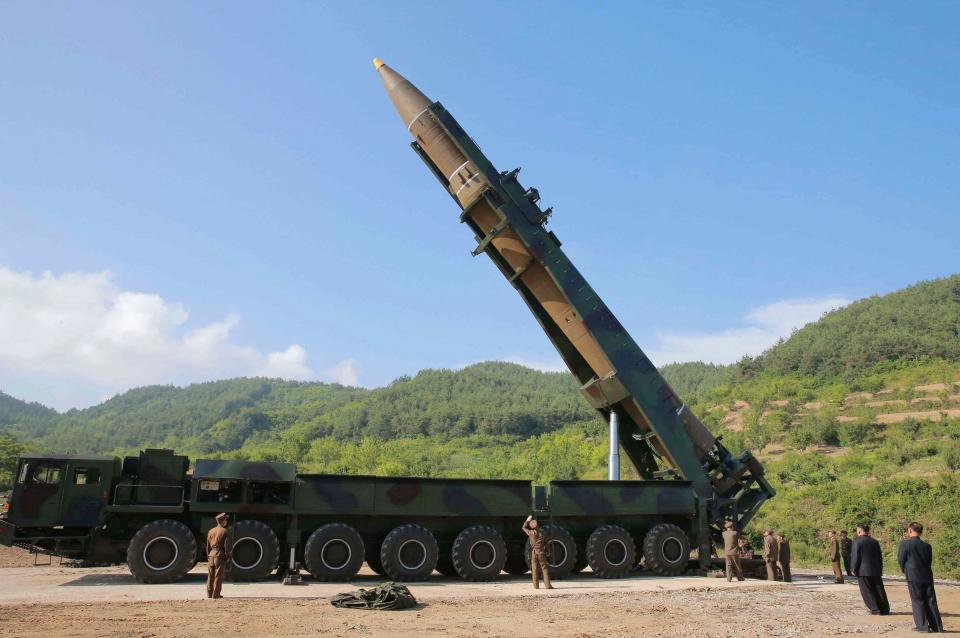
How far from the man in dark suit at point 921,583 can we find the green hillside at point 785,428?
9779 mm

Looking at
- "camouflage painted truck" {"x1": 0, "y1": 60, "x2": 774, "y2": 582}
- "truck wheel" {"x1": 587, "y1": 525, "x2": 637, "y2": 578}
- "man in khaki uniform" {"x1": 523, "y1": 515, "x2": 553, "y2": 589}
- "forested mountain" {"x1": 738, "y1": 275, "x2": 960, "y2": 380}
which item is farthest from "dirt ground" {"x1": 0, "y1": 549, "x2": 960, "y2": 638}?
"forested mountain" {"x1": 738, "y1": 275, "x2": 960, "y2": 380}

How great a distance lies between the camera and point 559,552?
11.8 meters

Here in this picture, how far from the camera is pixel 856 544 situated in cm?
800

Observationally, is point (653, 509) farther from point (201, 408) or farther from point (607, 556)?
point (201, 408)

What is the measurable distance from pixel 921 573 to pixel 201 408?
368ft

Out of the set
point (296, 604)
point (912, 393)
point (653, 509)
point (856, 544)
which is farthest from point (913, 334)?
point (296, 604)

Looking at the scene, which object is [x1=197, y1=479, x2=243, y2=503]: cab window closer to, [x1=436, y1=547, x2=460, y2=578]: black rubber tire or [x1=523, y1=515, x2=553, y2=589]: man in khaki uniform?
[x1=436, y1=547, x2=460, y2=578]: black rubber tire

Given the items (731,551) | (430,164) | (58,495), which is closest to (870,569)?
(731,551)

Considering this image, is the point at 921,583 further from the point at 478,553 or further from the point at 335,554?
the point at 335,554

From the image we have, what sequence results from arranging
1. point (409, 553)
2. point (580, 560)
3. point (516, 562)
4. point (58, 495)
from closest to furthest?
point (58, 495) → point (409, 553) → point (516, 562) → point (580, 560)

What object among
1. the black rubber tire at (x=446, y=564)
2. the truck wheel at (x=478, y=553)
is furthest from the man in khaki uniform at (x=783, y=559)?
the black rubber tire at (x=446, y=564)

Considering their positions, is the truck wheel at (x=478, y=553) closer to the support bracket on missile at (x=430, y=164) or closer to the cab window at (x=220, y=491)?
the cab window at (x=220, y=491)

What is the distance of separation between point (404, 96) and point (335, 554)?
774cm

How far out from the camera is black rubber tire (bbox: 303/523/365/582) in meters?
A: 10.5
